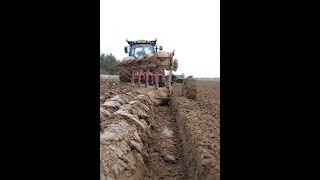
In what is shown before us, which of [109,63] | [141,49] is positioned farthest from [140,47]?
[109,63]

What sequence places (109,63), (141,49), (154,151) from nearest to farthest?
(154,151), (141,49), (109,63)

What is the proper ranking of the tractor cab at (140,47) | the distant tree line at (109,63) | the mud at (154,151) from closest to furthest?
the mud at (154,151) < the tractor cab at (140,47) < the distant tree line at (109,63)

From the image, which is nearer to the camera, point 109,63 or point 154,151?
point 154,151

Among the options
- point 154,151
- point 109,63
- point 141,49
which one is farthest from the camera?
point 109,63

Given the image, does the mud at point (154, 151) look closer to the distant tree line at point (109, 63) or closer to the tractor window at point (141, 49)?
the tractor window at point (141, 49)

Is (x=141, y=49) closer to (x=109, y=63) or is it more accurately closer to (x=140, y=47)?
(x=140, y=47)

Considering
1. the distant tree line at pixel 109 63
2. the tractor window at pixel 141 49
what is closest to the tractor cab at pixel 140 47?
the tractor window at pixel 141 49

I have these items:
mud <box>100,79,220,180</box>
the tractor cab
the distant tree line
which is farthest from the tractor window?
the distant tree line

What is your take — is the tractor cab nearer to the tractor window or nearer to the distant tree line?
the tractor window
